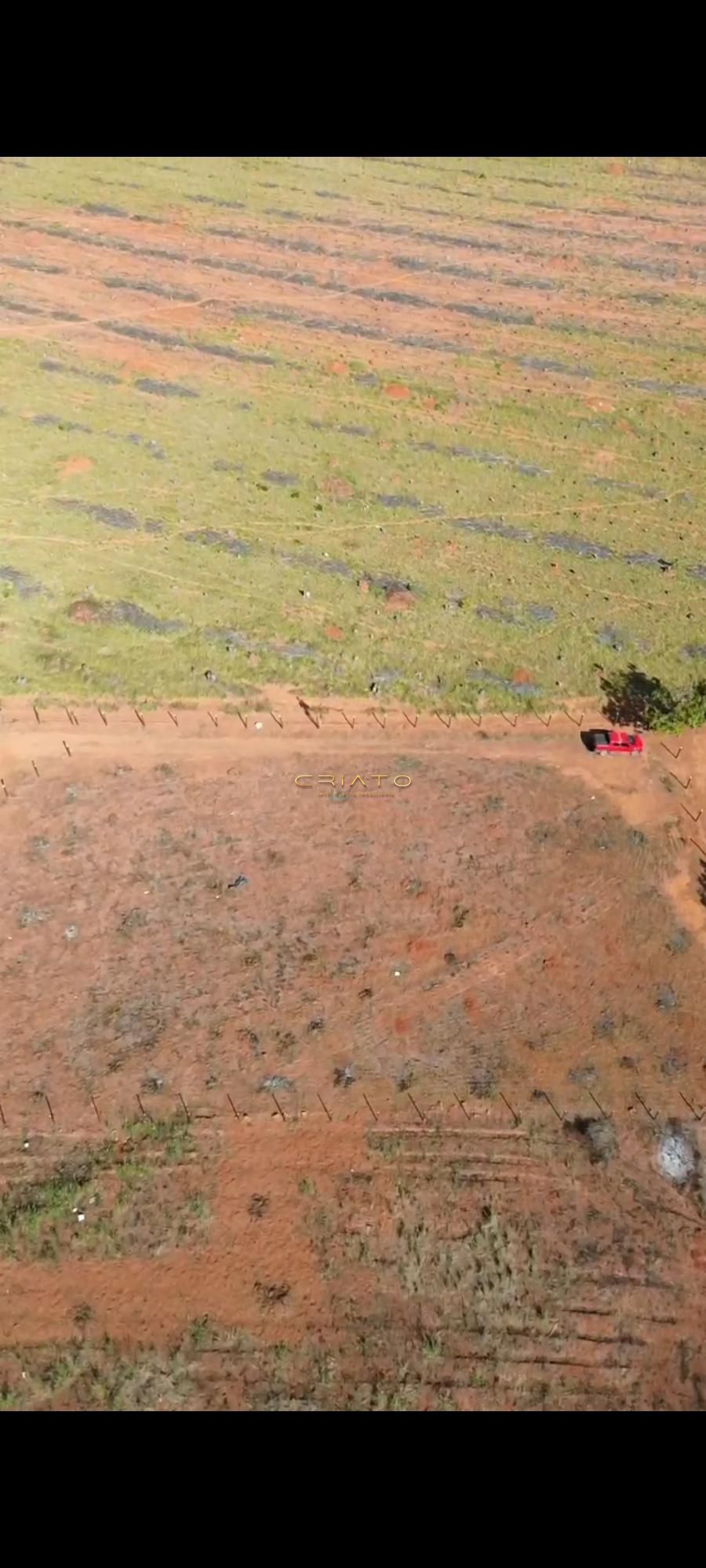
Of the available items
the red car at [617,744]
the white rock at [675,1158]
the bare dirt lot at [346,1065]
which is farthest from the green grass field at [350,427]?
the white rock at [675,1158]

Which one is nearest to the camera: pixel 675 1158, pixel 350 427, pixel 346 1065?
pixel 675 1158

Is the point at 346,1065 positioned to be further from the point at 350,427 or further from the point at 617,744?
the point at 350,427

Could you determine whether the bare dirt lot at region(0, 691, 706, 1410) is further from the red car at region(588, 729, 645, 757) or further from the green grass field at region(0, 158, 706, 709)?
the green grass field at region(0, 158, 706, 709)

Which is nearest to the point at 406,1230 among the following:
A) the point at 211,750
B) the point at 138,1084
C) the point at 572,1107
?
the point at 572,1107

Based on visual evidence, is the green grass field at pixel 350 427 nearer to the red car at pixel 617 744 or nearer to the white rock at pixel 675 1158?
the red car at pixel 617 744

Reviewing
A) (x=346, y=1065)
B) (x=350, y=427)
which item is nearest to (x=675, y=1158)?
(x=346, y=1065)

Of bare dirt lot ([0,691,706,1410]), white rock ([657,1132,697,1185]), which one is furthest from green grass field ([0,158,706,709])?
white rock ([657,1132,697,1185])
